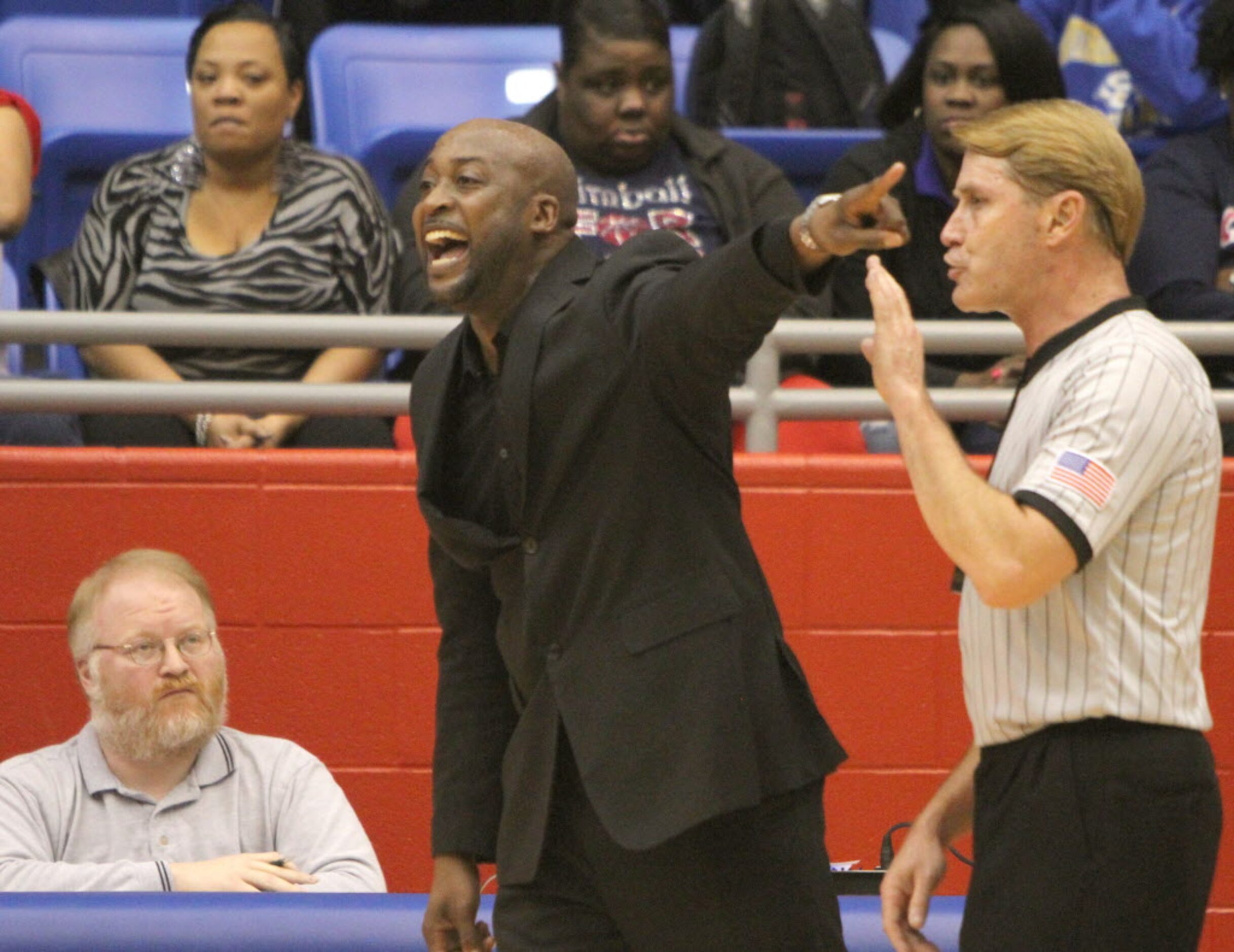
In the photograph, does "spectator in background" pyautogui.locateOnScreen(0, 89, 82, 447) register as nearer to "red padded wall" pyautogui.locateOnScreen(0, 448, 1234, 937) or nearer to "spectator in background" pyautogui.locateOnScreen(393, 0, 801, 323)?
"red padded wall" pyautogui.locateOnScreen(0, 448, 1234, 937)

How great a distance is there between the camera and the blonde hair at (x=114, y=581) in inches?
133

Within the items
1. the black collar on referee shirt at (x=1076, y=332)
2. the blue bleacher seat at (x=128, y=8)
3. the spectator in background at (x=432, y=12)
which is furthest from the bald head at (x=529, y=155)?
the blue bleacher seat at (x=128, y=8)

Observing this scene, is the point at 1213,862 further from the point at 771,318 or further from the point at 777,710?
the point at 771,318

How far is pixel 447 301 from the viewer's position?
7.54 ft

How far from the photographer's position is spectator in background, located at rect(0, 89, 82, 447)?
13.3 ft

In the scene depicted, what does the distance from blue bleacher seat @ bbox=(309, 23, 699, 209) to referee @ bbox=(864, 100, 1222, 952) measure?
13.2 feet

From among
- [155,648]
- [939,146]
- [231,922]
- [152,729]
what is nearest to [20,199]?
[155,648]

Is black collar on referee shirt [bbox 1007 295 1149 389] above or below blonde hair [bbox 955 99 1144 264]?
below

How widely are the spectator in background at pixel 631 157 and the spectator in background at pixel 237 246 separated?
A: 21 cm

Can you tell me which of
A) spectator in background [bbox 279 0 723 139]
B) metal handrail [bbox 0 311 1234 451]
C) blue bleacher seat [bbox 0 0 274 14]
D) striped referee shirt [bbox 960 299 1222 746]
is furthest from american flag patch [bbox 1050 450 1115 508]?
blue bleacher seat [bbox 0 0 274 14]

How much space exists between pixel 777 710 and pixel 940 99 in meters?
2.88

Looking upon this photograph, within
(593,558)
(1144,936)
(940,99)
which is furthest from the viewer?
(940,99)

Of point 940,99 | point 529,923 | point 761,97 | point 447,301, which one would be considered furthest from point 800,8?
point 529,923

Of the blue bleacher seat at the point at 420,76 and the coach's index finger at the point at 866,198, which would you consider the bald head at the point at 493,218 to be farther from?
the blue bleacher seat at the point at 420,76
